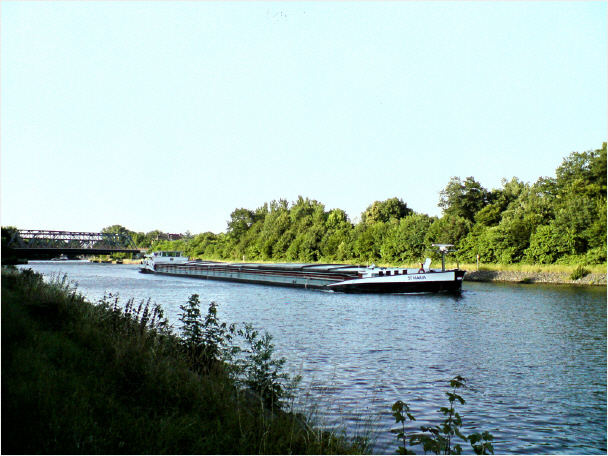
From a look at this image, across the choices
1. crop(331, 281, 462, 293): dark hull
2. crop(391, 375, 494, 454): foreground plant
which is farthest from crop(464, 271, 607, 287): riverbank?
crop(391, 375, 494, 454): foreground plant

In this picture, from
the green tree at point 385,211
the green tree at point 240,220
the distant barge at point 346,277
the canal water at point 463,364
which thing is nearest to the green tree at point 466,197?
the green tree at point 385,211

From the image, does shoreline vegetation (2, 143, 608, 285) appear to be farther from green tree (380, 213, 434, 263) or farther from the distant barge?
the distant barge

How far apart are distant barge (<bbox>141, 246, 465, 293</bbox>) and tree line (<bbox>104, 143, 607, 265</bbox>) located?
57.8 ft

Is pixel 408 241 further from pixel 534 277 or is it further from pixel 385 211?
pixel 534 277

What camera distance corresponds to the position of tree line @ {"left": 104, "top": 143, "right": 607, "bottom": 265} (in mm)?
60031

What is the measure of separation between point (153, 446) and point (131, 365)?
271cm

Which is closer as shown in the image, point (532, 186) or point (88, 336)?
point (88, 336)

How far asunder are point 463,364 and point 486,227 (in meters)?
58.1

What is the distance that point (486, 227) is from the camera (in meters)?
71.1

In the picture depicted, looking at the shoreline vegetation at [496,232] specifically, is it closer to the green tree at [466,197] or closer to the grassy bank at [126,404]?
the green tree at [466,197]

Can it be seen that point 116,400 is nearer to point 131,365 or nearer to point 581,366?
point 131,365

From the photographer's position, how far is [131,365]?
28.2 ft

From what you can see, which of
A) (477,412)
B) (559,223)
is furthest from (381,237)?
(477,412)

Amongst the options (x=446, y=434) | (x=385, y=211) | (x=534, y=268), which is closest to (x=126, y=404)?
(x=446, y=434)
